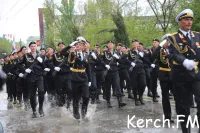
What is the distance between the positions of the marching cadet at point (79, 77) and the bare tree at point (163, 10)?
68.2 feet

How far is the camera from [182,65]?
514cm

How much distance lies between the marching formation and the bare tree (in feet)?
57.0

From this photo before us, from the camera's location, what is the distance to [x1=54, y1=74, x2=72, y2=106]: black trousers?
983 centimetres

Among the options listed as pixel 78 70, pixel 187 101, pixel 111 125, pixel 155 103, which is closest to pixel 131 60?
pixel 155 103

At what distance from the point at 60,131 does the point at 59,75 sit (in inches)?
141

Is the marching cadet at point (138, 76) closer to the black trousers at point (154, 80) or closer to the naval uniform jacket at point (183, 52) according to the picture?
the black trousers at point (154, 80)

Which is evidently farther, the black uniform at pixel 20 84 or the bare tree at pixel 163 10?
the bare tree at pixel 163 10

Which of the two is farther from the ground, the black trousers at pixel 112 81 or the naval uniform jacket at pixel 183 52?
the naval uniform jacket at pixel 183 52

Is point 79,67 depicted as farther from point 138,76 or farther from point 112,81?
point 138,76

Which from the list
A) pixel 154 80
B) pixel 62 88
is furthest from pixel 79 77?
pixel 154 80

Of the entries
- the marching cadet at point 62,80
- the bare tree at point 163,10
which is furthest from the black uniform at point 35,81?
the bare tree at point 163,10

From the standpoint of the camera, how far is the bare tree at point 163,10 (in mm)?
28281

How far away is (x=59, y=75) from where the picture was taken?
10.3 meters

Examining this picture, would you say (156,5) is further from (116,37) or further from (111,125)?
(111,125)
